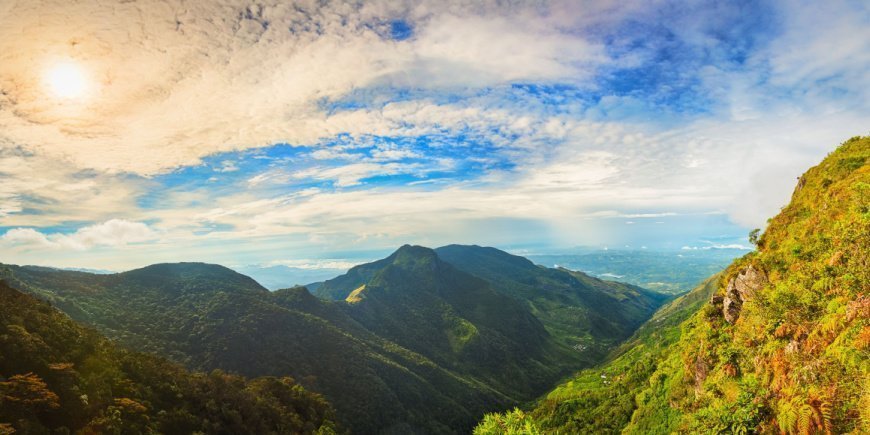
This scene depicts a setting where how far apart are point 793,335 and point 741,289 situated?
734 inches

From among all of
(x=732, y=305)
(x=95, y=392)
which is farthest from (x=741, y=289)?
(x=95, y=392)

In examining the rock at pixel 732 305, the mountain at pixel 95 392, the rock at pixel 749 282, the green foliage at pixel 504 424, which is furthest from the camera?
the rock at pixel 732 305

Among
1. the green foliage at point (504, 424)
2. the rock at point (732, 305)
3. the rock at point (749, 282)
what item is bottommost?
the green foliage at point (504, 424)

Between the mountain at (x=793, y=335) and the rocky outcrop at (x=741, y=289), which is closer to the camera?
the mountain at (x=793, y=335)

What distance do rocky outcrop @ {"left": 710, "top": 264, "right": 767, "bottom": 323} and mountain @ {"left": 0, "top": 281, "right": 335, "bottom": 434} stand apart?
84927 millimetres

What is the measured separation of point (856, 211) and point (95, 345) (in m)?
112

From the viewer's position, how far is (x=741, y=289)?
163ft

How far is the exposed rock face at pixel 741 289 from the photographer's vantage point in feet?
154

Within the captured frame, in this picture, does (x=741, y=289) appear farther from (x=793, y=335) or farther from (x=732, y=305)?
(x=793, y=335)

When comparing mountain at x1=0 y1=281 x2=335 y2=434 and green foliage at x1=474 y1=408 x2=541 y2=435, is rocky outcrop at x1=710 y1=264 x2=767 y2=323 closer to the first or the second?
green foliage at x1=474 y1=408 x2=541 y2=435

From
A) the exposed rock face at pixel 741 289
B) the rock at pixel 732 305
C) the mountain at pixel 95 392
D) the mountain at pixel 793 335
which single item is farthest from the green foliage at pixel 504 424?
the mountain at pixel 95 392

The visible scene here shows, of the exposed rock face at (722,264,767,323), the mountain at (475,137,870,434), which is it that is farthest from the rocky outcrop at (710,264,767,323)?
the mountain at (475,137,870,434)

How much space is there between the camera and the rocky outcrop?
46.8 meters

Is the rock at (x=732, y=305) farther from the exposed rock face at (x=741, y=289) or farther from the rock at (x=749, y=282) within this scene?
the rock at (x=749, y=282)
